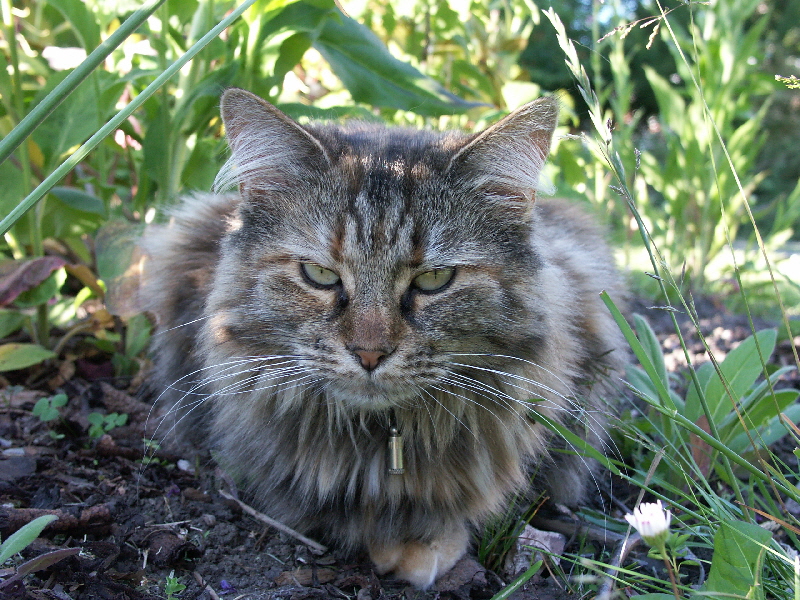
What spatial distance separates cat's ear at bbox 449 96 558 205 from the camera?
1581mm

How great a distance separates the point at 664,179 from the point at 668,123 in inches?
13.6

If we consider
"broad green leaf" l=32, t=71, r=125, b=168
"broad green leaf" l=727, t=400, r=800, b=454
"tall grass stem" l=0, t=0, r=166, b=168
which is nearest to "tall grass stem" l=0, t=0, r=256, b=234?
"tall grass stem" l=0, t=0, r=166, b=168

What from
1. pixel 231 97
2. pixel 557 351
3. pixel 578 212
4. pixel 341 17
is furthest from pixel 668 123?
pixel 231 97

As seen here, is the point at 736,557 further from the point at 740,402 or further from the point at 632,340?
the point at 740,402

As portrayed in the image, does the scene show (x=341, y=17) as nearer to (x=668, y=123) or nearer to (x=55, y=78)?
(x=55, y=78)

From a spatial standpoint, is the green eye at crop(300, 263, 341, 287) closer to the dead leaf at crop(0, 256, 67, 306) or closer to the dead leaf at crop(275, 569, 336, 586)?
the dead leaf at crop(275, 569, 336, 586)

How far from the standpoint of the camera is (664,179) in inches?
159

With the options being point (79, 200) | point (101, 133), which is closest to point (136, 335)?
point (79, 200)

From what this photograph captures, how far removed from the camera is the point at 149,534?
1578mm

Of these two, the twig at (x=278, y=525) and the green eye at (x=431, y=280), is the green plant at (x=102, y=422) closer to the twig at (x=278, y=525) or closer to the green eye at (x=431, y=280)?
the twig at (x=278, y=525)

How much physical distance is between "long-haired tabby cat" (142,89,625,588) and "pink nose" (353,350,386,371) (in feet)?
0.11

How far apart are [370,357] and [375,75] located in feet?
4.57

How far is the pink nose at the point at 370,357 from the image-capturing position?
140 centimetres

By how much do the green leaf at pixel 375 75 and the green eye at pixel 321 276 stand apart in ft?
3.34
